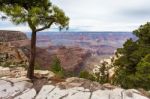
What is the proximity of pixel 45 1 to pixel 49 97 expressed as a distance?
5.95 m

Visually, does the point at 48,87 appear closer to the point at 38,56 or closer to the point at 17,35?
the point at 17,35

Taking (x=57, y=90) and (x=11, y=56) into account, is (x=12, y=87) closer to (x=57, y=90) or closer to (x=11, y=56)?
(x=57, y=90)

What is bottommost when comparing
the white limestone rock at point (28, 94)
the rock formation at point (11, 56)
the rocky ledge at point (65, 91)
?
the rock formation at point (11, 56)

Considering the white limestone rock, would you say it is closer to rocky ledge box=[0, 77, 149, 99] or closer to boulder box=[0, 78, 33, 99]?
rocky ledge box=[0, 77, 149, 99]

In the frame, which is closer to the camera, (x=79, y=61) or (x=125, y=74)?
(x=125, y=74)

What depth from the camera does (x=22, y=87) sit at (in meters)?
19.8

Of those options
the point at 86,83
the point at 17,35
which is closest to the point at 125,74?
the point at 86,83

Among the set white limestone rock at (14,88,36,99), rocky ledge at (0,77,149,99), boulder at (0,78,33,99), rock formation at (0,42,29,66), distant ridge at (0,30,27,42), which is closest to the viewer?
rocky ledge at (0,77,149,99)

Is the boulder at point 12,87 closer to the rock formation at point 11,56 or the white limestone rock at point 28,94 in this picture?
the white limestone rock at point 28,94

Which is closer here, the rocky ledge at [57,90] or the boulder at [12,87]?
the rocky ledge at [57,90]

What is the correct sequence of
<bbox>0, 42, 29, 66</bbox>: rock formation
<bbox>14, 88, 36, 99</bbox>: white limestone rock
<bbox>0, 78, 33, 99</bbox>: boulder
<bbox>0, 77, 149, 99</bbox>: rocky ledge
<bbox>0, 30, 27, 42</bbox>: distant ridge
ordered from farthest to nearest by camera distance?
<bbox>0, 30, 27, 42</bbox>: distant ridge
<bbox>0, 42, 29, 66</bbox>: rock formation
<bbox>0, 78, 33, 99</bbox>: boulder
<bbox>14, 88, 36, 99</bbox>: white limestone rock
<bbox>0, 77, 149, 99</bbox>: rocky ledge

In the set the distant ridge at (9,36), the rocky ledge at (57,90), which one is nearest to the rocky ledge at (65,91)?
the rocky ledge at (57,90)

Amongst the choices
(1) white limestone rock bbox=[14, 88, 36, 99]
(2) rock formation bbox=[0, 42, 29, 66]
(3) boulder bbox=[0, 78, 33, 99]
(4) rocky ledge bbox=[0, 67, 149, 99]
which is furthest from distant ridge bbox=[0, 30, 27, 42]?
(1) white limestone rock bbox=[14, 88, 36, 99]

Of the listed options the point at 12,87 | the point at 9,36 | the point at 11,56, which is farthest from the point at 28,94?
the point at 9,36
